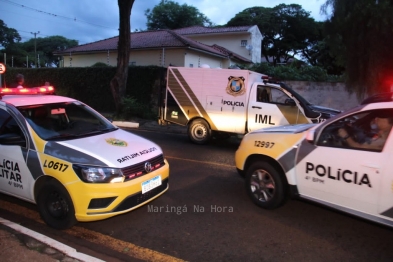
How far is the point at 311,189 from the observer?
3947 millimetres

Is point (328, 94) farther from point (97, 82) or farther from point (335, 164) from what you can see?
point (97, 82)

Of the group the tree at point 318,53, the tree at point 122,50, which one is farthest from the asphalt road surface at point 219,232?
the tree at point 318,53

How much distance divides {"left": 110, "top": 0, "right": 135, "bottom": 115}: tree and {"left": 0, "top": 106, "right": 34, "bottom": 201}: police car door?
34.4 ft

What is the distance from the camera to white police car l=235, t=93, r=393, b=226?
334 centimetres

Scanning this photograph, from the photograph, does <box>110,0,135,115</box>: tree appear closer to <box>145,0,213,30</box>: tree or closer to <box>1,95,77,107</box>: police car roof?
<box>1,95,77,107</box>: police car roof

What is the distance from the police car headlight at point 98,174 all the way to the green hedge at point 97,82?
11225 mm

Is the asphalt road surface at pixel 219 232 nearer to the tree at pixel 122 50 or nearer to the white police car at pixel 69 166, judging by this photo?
the white police car at pixel 69 166

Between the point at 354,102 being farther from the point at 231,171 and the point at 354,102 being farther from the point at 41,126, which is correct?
the point at 41,126

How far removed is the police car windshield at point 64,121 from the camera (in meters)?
4.18

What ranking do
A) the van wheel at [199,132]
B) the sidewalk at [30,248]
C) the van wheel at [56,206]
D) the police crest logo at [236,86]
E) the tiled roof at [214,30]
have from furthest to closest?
the tiled roof at [214,30], the van wheel at [199,132], the police crest logo at [236,86], the van wheel at [56,206], the sidewalk at [30,248]

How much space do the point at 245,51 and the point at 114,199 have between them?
31.0 m

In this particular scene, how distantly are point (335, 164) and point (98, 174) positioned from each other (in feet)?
8.59

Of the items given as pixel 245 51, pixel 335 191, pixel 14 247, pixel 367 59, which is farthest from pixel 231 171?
pixel 245 51


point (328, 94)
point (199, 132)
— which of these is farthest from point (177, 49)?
point (199, 132)
